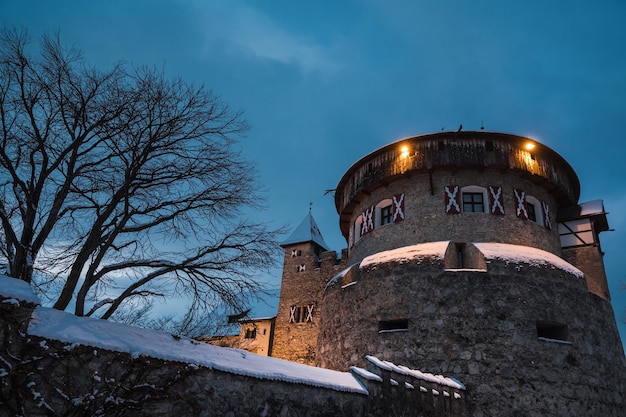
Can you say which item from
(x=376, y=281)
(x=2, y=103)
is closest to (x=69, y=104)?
(x=2, y=103)

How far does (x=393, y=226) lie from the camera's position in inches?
629

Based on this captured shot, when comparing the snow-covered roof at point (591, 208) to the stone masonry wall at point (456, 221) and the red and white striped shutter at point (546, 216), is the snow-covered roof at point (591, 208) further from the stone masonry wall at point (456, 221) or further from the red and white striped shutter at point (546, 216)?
the red and white striped shutter at point (546, 216)

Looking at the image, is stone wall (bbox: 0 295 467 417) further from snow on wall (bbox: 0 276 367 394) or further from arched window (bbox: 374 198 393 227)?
arched window (bbox: 374 198 393 227)

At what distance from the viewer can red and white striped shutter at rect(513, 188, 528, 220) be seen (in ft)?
49.7

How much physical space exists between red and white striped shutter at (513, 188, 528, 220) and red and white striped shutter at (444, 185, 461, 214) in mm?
2006

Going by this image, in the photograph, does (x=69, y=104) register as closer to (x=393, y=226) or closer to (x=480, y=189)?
(x=393, y=226)

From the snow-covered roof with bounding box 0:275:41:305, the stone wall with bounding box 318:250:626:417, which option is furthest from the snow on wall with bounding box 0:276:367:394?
the stone wall with bounding box 318:250:626:417

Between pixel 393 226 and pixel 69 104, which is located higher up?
pixel 393 226

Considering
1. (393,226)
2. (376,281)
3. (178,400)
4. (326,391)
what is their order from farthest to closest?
(393,226)
(376,281)
(326,391)
(178,400)

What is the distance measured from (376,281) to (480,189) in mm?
4958

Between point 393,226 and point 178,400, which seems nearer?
point 178,400

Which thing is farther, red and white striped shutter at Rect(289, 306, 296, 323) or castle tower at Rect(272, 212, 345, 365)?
red and white striped shutter at Rect(289, 306, 296, 323)

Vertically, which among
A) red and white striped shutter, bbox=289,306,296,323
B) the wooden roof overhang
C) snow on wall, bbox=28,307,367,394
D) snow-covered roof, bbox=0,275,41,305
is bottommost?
snow on wall, bbox=28,307,367,394

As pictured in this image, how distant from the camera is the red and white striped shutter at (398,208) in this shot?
1587 cm
